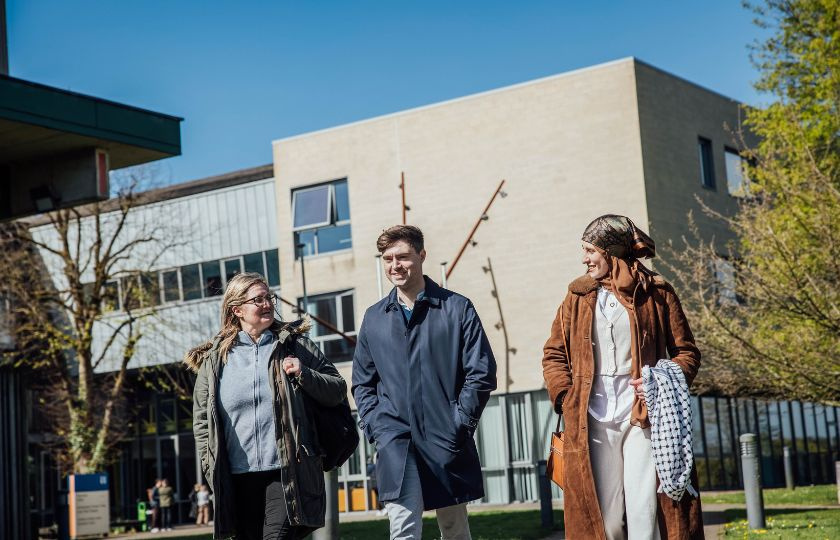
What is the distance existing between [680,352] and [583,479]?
0.81 meters

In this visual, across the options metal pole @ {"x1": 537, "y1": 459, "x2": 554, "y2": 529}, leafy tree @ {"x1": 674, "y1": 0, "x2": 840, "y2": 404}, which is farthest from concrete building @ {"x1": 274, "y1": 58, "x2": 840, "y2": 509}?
metal pole @ {"x1": 537, "y1": 459, "x2": 554, "y2": 529}

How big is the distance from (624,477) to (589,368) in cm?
55

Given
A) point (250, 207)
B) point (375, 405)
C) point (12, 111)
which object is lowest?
point (375, 405)

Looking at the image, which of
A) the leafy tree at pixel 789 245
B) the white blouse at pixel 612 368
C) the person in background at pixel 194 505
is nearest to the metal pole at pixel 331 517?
the white blouse at pixel 612 368

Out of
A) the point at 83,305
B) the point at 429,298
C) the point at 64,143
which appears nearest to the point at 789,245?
the point at 64,143

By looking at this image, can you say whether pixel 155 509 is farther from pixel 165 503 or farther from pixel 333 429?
pixel 333 429

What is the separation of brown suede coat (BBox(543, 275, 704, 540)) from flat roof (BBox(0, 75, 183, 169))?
6280 mm

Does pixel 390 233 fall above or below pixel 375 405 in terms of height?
above

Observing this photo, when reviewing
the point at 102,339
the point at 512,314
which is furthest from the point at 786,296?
the point at 102,339

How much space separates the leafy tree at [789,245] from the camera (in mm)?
18359

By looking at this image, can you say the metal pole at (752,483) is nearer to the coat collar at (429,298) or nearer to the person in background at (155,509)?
the coat collar at (429,298)

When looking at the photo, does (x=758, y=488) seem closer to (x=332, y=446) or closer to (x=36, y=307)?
(x=332, y=446)

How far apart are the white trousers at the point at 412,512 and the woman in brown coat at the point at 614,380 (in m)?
0.59

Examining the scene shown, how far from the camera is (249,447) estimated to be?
6562 mm
